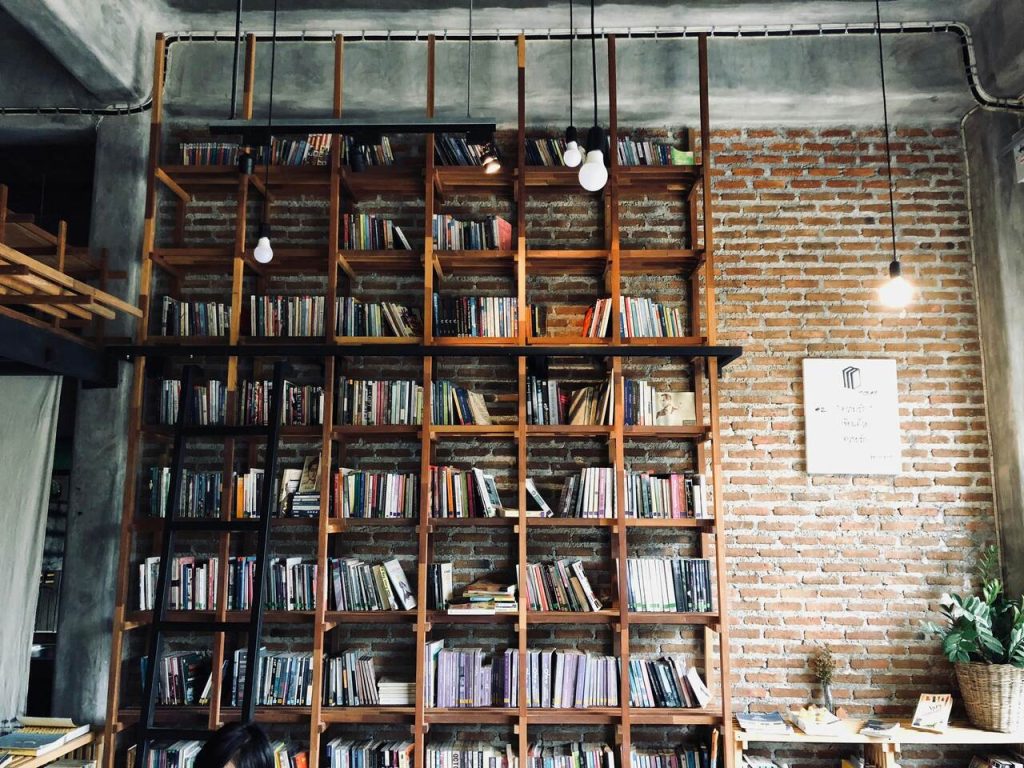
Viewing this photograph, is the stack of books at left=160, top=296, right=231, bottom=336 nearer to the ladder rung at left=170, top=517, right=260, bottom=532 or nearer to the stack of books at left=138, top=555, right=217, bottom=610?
the ladder rung at left=170, top=517, right=260, bottom=532

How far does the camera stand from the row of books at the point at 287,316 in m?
4.61

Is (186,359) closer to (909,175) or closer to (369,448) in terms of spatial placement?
(369,448)

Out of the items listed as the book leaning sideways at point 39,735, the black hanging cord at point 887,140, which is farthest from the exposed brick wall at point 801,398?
the book leaning sideways at point 39,735

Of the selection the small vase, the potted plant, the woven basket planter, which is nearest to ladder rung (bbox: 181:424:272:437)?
the small vase

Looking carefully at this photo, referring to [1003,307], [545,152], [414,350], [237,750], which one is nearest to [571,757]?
[237,750]

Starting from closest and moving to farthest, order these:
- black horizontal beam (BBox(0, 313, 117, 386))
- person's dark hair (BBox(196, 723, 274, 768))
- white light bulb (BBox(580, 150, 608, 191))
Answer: person's dark hair (BBox(196, 723, 274, 768)), white light bulb (BBox(580, 150, 608, 191)), black horizontal beam (BBox(0, 313, 117, 386))

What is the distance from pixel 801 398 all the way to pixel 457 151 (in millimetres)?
2553

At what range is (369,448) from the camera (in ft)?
15.5

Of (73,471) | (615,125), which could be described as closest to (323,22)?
(615,125)

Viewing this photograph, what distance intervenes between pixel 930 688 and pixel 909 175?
3.08 metres

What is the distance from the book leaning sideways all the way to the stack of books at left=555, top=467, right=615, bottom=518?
287 cm

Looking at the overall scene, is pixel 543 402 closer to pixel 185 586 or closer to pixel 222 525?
pixel 222 525

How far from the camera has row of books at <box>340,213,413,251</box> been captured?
466 cm

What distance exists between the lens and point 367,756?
4.16m
